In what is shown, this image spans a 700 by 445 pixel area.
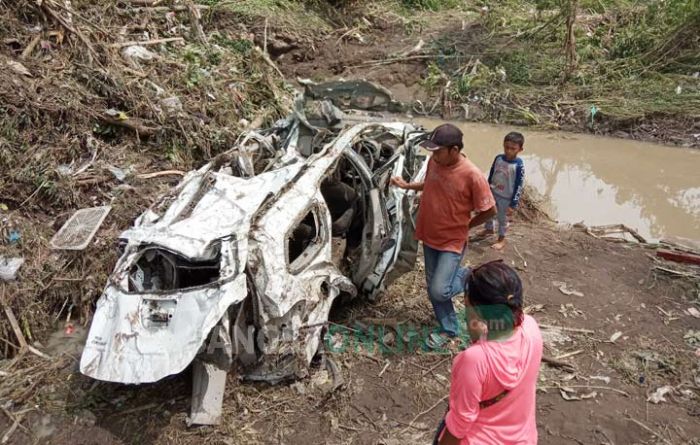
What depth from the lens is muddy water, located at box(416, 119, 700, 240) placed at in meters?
8.59

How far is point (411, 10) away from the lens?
744 inches

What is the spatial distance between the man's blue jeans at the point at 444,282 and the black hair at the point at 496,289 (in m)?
2.26

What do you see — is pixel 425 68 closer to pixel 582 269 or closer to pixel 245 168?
pixel 582 269

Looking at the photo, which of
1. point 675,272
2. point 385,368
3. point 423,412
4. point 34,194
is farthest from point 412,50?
point 423,412

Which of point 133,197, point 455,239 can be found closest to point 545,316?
point 455,239

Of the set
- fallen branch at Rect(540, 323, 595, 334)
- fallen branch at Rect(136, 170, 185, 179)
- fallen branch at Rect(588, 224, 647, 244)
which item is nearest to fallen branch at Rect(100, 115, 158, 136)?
fallen branch at Rect(136, 170, 185, 179)

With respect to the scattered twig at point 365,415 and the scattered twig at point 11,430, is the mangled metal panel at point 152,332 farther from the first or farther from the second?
the scattered twig at point 365,415

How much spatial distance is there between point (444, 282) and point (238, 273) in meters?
1.76

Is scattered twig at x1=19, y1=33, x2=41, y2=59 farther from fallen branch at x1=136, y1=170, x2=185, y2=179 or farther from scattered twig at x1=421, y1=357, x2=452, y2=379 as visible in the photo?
scattered twig at x1=421, y1=357, x2=452, y2=379

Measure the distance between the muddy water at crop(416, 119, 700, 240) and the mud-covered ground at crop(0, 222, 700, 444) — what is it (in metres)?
3.11

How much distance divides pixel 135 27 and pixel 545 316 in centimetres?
868

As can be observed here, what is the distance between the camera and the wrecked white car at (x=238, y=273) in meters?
3.57

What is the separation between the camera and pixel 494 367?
2.04 metres

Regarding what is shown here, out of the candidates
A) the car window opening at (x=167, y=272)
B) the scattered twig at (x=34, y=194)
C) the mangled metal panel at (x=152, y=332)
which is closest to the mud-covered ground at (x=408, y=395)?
the mangled metal panel at (x=152, y=332)
